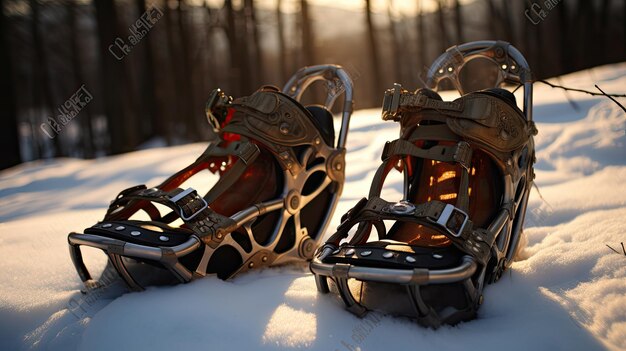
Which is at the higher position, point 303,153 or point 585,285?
point 303,153

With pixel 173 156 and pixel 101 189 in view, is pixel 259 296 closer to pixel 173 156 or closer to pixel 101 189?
pixel 101 189

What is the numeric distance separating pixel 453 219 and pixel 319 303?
1.74 feet

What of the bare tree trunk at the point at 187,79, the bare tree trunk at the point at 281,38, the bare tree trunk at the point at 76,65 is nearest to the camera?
the bare tree trunk at the point at 187,79

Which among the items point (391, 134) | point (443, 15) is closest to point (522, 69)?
point (391, 134)

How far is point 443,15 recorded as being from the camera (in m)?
21.6

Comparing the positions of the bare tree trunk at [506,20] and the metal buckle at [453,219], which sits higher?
the bare tree trunk at [506,20]

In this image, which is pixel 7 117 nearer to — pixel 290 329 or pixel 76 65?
pixel 290 329

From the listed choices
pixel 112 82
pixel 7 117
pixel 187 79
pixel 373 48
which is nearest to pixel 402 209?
pixel 7 117

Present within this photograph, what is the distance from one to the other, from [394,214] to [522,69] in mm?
1043

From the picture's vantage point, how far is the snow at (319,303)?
63.7 inches

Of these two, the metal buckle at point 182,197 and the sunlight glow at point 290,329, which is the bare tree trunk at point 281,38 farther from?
the sunlight glow at point 290,329

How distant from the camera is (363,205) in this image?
1949 millimetres

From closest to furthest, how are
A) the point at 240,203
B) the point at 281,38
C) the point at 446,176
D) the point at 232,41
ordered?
1. the point at 446,176
2. the point at 240,203
3. the point at 232,41
4. the point at 281,38

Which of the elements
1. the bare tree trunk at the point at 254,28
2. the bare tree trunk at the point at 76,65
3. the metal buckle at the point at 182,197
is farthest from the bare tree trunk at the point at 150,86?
the metal buckle at the point at 182,197
